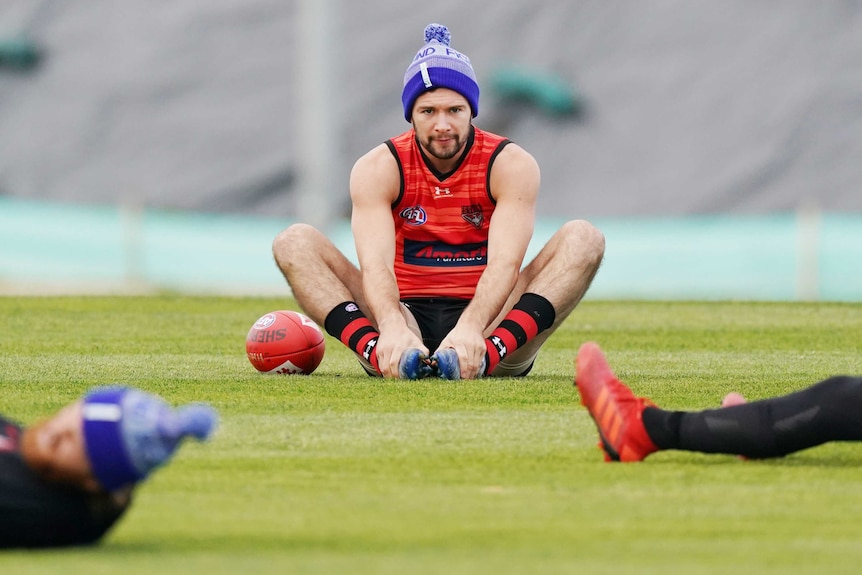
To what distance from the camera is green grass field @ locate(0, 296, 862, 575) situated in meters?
3.33

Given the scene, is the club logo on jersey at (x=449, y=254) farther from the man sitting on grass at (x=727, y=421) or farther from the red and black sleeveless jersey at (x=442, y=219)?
the man sitting on grass at (x=727, y=421)

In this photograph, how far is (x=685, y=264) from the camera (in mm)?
14820

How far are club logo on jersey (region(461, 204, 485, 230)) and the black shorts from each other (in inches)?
13.2

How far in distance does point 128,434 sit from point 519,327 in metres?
3.73

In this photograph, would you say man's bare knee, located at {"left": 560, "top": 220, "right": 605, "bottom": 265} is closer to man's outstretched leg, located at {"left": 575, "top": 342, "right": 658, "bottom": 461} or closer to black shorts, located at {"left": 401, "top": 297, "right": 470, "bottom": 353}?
black shorts, located at {"left": 401, "top": 297, "right": 470, "bottom": 353}

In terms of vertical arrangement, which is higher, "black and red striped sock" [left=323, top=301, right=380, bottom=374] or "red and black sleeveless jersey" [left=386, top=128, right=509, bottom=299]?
"red and black sleeveless jersey" [left=386, top=128, right=509, bottom=299]

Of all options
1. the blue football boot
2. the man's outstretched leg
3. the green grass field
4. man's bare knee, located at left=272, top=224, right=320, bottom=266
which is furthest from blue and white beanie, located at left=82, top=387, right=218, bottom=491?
man's bare knee, located at left=272, top=224, right=320, bottom=266

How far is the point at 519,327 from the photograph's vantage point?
675cm

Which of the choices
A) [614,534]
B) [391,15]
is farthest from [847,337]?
[391,15]

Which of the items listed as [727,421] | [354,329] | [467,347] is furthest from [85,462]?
[354,329]

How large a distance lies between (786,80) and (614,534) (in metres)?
22.9

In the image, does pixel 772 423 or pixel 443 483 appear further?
pixel 772 423

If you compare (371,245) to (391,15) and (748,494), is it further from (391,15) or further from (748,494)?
(391,15)

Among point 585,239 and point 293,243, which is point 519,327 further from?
point 293,243
